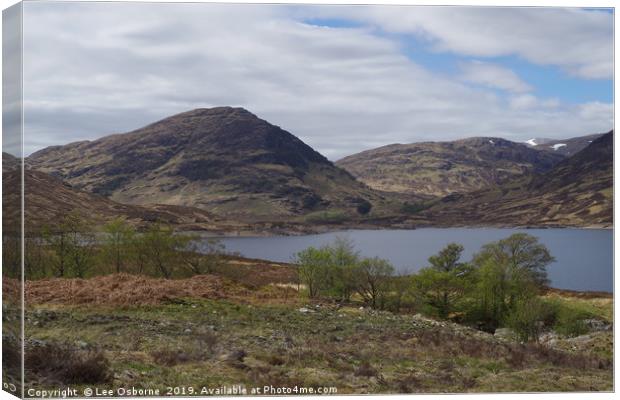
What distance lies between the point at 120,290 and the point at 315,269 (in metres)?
11.7

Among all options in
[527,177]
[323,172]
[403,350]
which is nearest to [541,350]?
[403,350]

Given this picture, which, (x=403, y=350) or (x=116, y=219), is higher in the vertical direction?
(x=116, y=219)

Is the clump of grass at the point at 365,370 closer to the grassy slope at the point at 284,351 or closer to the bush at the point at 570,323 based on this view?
the grassy slope at the point at 284,351

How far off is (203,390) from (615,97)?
924cm

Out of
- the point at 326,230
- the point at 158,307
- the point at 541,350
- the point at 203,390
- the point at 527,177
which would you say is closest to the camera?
the point at 203,390

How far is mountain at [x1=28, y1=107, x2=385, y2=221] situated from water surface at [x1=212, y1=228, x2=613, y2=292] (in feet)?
12.4

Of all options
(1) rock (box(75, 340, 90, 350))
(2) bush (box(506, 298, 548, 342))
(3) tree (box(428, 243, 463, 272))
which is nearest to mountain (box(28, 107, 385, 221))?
(1) rock (box(75, 340, 90, 350))

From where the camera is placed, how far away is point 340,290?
2789cm

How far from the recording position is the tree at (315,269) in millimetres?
27219

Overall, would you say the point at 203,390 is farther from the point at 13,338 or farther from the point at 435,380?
the point at 435,380

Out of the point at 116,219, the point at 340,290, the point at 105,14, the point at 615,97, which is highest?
the point at 105,14

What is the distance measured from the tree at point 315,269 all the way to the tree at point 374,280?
1660 millimetres

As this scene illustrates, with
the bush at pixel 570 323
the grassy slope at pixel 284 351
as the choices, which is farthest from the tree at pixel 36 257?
the bush at pixel 570 323

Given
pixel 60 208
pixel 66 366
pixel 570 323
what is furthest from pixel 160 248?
pixel 570 323
